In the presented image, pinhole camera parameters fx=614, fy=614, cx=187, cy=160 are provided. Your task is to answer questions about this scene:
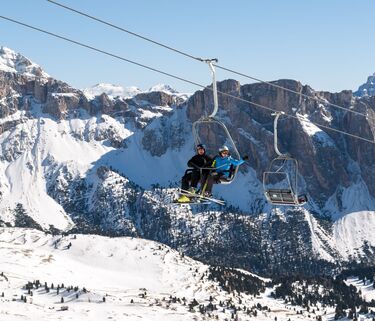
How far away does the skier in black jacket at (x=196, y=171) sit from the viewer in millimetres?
42625

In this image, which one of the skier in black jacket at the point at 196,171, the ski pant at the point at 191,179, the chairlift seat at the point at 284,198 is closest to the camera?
the chairlift seat at the point at 284,198

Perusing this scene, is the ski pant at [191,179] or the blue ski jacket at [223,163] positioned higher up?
the blue ski jacket at [223,163]

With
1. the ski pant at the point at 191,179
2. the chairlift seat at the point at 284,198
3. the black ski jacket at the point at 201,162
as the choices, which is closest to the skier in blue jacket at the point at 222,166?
the black ski jacket at the point at 201,162

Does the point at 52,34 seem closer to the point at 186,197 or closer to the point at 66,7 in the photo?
the point at 66,7

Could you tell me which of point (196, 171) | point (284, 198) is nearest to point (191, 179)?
point (196, 171)

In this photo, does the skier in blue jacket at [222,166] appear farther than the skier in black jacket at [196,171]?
Yes

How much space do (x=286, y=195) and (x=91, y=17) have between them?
19.8 m

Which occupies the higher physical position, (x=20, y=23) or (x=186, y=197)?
(x=20, y=23)

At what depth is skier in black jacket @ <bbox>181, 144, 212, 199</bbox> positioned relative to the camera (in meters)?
42.6

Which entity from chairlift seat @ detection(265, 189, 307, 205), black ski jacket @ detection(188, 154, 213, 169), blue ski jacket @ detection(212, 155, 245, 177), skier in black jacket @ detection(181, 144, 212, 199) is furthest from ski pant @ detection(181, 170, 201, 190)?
chairlift seat @ detection(265, 189, 307, 205)

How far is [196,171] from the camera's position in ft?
143

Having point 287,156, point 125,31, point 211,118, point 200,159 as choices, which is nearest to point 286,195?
point 287,156

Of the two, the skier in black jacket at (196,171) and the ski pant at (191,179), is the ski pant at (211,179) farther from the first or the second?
the ski pant at (191,179)

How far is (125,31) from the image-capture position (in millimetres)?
30031
